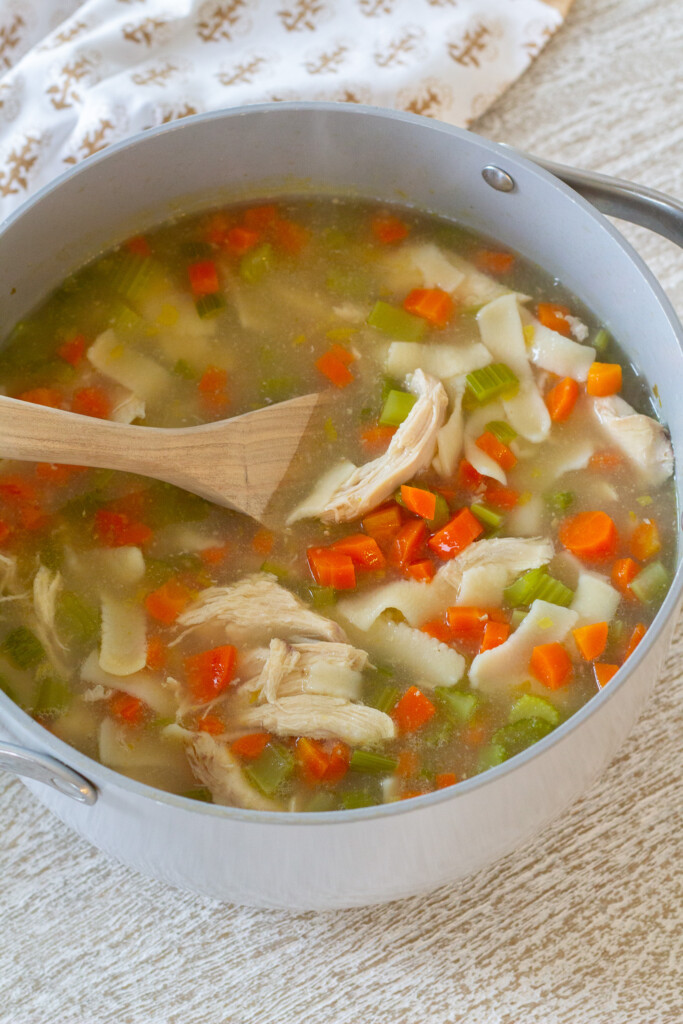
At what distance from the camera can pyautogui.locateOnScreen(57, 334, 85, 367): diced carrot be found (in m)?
2.08

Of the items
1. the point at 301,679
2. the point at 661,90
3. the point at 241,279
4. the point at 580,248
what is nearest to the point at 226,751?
the point at 301,679

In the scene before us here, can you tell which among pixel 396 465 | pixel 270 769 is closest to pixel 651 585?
pixel 396 465

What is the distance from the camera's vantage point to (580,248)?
2004mm

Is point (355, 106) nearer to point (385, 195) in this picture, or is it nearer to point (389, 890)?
point (385, 195)

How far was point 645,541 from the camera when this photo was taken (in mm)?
1858

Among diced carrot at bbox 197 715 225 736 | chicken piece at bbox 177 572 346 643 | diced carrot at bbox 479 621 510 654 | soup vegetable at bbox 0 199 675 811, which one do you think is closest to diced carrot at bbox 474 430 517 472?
soup vegetable at bbox 0 199 675 811

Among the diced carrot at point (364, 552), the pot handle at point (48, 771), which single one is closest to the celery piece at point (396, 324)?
the diced carrot at point (364, 552)

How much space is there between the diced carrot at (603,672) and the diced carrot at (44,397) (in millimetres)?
1112

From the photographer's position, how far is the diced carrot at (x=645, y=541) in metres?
1.85

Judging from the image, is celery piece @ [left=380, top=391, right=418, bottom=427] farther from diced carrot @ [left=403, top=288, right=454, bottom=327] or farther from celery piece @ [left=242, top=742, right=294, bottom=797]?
celery piece @ [left=242, top=742, right=294, bottom=797]

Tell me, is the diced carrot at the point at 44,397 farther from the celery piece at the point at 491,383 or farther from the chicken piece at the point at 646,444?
the chicken piece at the point at 646,444

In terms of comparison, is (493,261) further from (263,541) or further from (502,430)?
(263,541)

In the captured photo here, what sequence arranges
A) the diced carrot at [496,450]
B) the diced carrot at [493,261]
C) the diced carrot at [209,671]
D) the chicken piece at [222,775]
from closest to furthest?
1. the chicken piece at [222,775]
2. the diced carrot at [209,671]
3. the diced carrot at [496,450]
4. the diced carrot at [493,261]

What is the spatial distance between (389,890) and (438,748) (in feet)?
0.81
